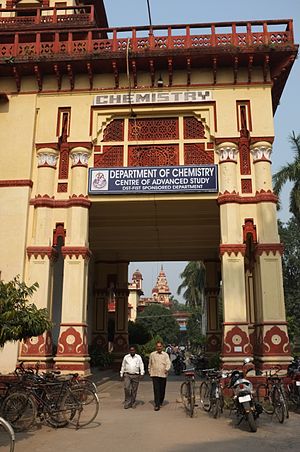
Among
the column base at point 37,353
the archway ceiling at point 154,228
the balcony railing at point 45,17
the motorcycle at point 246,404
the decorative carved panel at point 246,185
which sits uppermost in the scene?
the balcony railing at point 45,17

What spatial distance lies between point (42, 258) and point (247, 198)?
252 inches

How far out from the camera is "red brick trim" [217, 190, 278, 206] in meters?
13.2

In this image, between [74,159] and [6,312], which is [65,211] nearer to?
[74,159]

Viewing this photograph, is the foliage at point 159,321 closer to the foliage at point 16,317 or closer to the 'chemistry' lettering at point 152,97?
the 'chemistry' lettering at point 152,97

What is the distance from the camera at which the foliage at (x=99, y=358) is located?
19422 mm

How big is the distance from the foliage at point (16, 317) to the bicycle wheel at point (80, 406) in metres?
1.42

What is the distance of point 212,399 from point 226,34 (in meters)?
10.9

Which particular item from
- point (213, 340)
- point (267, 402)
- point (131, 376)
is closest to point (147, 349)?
point (213, 340)

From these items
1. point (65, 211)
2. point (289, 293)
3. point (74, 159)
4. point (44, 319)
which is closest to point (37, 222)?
point (65, 211)

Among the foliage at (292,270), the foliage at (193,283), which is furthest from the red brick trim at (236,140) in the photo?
the foliage at (193,283)

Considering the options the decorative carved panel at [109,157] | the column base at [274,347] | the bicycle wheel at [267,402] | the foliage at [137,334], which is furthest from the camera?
the foliage at [137,334]

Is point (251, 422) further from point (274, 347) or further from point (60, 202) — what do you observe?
point (60, 202)

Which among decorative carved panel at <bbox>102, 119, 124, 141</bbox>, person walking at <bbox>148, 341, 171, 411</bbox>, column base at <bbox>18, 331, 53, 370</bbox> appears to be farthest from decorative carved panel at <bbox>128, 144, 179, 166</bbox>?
column base at <bbox>18, 331, 53, 370</bbox>

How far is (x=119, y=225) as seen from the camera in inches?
700
